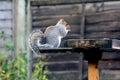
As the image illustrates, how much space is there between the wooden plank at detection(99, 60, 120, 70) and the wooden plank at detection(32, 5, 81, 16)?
700 millimetres

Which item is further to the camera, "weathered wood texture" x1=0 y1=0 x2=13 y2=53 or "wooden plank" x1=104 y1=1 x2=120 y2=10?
"weathered wood texture" x1=0 y1=0 x2=13 y2=53

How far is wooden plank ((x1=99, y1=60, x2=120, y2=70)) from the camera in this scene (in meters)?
5.56

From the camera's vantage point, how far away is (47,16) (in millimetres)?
5875

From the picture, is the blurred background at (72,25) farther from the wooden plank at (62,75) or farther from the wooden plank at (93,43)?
the wooden plank at (93,43)

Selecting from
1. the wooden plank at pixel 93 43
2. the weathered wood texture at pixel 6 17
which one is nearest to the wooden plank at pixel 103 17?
the weathered wood texture at pixel 6 17

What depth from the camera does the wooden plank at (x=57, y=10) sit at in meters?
5.75

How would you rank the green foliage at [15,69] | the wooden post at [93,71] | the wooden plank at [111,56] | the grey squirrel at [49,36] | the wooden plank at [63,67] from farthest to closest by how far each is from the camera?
the wooden plank at [63,67] → the wooden plank at [111,56] → the green foliage at [15,69] → the grey squirrel at [49,36] → the wooden post at [93,71]

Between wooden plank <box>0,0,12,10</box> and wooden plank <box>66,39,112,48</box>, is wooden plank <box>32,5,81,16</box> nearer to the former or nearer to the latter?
wooden plank <box>0,0,12,10</box>

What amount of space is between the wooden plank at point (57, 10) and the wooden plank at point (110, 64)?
0.70m

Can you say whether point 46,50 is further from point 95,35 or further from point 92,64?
point 95,35

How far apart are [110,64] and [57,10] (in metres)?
0.96

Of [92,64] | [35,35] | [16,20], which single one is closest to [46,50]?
[92,64]

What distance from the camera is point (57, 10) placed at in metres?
5.86

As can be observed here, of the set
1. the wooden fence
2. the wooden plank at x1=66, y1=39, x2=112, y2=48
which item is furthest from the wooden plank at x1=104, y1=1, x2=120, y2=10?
the wooden plank at x1=66, y1=39, x2=112, y2=48
